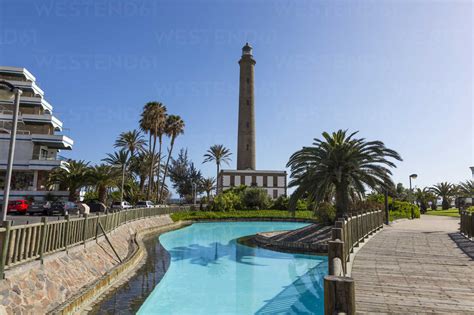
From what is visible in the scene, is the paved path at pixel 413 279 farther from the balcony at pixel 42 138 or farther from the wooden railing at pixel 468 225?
the balcony at pixel 42 138

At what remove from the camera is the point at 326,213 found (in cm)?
2197

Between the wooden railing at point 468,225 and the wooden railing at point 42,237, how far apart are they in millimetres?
16952

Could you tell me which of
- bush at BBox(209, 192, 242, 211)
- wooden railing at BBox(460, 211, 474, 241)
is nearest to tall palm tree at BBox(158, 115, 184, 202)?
bush at BBox(209, 192, 242, 211)

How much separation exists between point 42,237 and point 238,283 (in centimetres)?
777

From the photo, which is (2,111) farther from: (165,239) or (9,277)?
(9,277)

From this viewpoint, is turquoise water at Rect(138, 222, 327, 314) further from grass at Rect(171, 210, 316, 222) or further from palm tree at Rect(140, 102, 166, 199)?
palm tree at Rect(140, 102, 166, 199)

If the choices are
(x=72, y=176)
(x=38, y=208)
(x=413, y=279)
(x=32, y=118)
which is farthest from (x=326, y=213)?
(x=32, y=118)

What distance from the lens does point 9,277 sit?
22.8ft

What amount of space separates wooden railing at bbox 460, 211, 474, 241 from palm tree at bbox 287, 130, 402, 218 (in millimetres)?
4318

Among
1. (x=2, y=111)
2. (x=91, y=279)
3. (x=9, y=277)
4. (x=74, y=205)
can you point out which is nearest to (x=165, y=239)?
(x=74, y=205)

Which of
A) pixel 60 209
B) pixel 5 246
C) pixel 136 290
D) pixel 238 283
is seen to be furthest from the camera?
pixel 60 209

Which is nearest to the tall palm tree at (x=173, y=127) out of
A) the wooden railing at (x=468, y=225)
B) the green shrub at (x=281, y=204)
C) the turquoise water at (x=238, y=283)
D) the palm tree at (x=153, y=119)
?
the palm tree at (x=153, y=119)

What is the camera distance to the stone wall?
6.82 metres

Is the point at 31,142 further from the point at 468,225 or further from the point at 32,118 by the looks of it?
the point at 468,225
